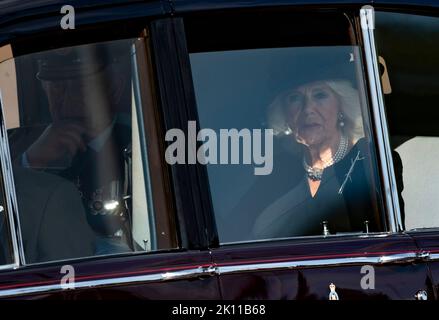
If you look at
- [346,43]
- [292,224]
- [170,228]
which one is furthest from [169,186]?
[346,43]

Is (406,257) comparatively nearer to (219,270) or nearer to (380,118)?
(380,118)

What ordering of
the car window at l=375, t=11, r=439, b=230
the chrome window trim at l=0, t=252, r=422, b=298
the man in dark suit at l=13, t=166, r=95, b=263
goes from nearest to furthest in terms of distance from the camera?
the chrome window trim at l=0, t=252, r=422, b=298 → the man in dark suit at l=13, t=166, r=95, b=263 → the car window at l=375, t=11, r=439, b=230

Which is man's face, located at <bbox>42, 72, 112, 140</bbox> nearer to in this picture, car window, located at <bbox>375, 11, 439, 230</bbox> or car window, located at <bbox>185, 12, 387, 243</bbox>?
car window, located at <bbox>185, 12, 387, 243</bbox>

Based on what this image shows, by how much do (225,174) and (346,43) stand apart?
0.68 m

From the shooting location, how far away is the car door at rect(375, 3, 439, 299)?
4906 millimetres

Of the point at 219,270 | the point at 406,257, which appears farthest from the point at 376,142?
the point at 219,270

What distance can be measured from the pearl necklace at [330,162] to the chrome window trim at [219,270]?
35 cm

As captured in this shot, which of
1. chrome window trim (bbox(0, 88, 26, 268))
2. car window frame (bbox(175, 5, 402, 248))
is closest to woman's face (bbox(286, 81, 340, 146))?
car window frame (bbox(175, 5, 402, 248))

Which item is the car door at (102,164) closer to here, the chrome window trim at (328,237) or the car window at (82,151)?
the car window at (82,151)

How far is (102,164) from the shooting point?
465 cm

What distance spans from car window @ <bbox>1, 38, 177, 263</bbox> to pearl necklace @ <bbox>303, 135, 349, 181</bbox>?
58 cm

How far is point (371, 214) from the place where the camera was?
4.83 metres

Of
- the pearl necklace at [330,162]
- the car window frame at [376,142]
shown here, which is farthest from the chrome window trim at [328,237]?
the pearl necklace at [330,162]
